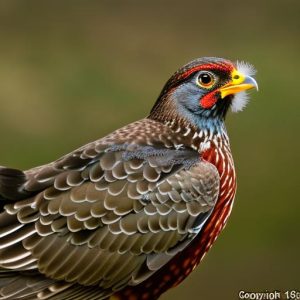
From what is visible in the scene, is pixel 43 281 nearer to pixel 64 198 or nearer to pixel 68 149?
pixel 64 198

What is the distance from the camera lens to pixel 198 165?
7805 millimetres

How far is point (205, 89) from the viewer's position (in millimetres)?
8031

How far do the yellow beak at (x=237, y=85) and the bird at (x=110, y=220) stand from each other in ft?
1.72

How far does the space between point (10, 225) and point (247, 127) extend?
875 cm

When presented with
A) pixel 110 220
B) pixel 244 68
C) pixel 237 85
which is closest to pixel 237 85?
pixel 237 85

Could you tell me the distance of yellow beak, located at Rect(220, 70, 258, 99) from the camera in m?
8.00

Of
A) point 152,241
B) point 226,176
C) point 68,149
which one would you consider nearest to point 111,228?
point 152,241

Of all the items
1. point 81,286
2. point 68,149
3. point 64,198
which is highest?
point 64,198

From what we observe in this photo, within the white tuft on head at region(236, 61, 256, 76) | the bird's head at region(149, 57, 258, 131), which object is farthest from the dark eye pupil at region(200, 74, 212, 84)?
the white tuft on head at region(236, 61, 256, 76)

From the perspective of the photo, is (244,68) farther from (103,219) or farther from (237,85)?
(103,219)

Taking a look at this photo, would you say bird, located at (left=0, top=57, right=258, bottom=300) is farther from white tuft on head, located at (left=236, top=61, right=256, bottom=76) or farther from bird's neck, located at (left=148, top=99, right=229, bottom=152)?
white tuft on head, located at (left=236, top=61, right=256, bottom=76)

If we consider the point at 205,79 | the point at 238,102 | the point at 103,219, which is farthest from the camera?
the point at 238,102

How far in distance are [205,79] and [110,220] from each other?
1205mm

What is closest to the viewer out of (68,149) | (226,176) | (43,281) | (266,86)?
(43,281)
